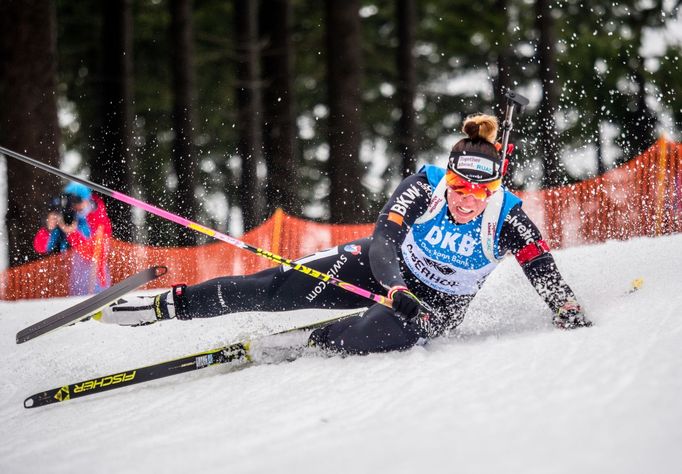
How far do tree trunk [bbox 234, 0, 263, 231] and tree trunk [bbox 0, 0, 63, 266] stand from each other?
4258mm

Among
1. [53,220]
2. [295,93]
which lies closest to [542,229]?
[53,220]

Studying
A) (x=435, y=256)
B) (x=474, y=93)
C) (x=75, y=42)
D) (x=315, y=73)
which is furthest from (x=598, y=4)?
(x=435, y=256)

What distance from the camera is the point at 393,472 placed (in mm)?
1625

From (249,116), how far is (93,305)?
29.2ft

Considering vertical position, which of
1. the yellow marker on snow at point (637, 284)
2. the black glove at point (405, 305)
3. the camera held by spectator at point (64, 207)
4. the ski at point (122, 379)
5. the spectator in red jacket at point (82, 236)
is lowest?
the ski at point (122, 379)

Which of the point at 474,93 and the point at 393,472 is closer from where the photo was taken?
the point at 393,472

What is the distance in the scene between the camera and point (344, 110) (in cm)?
989

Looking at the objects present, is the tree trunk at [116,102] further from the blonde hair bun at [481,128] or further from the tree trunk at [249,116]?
the blonde hair bun at [481,128]

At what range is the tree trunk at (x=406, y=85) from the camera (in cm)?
1307

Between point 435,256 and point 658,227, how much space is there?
16.1 feet

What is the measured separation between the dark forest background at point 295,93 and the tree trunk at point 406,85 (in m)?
0.04

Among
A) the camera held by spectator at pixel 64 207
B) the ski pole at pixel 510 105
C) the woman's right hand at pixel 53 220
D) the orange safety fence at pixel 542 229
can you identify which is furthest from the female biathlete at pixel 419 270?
the orange safety fence at pixel 542 229

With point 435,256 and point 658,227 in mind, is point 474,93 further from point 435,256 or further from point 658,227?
point 435,256

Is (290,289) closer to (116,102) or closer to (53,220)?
(53,220)
